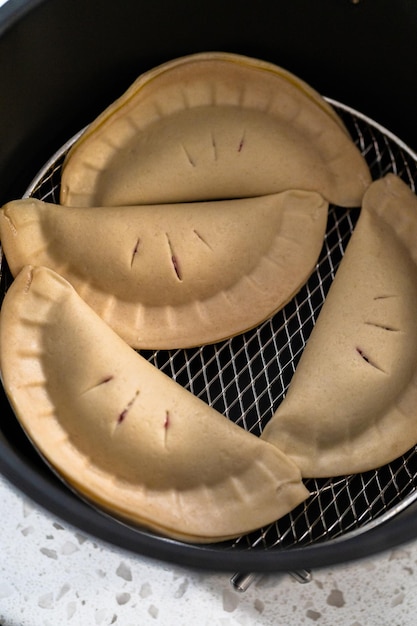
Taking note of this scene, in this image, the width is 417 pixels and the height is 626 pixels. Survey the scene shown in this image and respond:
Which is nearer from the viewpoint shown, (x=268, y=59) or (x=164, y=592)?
(x=164, y=592)

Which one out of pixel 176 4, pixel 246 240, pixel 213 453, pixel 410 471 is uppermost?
pixel 176 4

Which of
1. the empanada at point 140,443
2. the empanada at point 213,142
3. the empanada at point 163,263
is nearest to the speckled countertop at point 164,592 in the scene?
the empanada at point 140,443

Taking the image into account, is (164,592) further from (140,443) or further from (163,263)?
(163,263)

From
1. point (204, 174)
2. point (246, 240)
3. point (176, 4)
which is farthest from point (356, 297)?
point (176, 4)

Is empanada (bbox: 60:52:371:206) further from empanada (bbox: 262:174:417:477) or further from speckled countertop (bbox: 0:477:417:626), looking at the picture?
speckled countertop (bbox: 0:477:417:626)

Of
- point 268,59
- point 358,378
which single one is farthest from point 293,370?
point 268,59

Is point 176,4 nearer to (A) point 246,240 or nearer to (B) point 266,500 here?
(A) point 246,240
